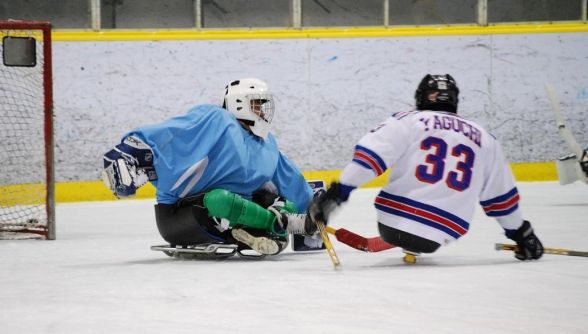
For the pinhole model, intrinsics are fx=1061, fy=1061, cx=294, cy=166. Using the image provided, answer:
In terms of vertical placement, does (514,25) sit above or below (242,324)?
above

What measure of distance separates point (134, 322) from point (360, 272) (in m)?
1.27

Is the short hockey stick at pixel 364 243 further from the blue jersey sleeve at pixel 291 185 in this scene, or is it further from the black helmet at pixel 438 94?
the black helmet at pixel 438 94

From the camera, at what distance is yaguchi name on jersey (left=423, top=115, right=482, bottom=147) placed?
156 inches

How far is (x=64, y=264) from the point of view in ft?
14.3

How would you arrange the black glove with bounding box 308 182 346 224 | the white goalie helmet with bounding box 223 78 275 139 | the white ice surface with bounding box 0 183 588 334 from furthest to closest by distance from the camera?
the white goalie helmet with bounding box 223 78 275 139
the black glove with bounding box 308 182 346 224
the white ice surface with bounding box 0 183 588 334

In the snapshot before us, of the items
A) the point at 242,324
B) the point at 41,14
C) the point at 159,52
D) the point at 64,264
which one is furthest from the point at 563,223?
the point at 41,14

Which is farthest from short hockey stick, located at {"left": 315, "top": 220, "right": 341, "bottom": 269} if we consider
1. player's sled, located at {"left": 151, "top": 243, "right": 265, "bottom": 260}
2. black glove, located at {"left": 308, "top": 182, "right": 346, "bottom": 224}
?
player's sled, located at {"left": 151, "top": 243, "right": 265, "bottom": 260}

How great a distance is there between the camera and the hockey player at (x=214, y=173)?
4.31 meters

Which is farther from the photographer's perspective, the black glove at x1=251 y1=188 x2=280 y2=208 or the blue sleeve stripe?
the black glove at x1=251 y1=188 x2=280 y2=208

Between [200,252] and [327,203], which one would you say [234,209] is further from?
[327,203]

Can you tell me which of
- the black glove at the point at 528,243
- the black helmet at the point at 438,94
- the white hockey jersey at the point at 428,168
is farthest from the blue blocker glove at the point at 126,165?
the black glove at the point at 528,243

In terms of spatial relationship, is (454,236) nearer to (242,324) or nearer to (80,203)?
(242,324)

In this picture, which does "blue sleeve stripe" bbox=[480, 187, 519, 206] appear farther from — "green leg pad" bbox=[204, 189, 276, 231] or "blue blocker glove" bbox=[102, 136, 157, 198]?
"blue blocker glove" bbox=[102, 136, 157, 198]

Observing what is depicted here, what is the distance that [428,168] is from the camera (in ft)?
13.0
